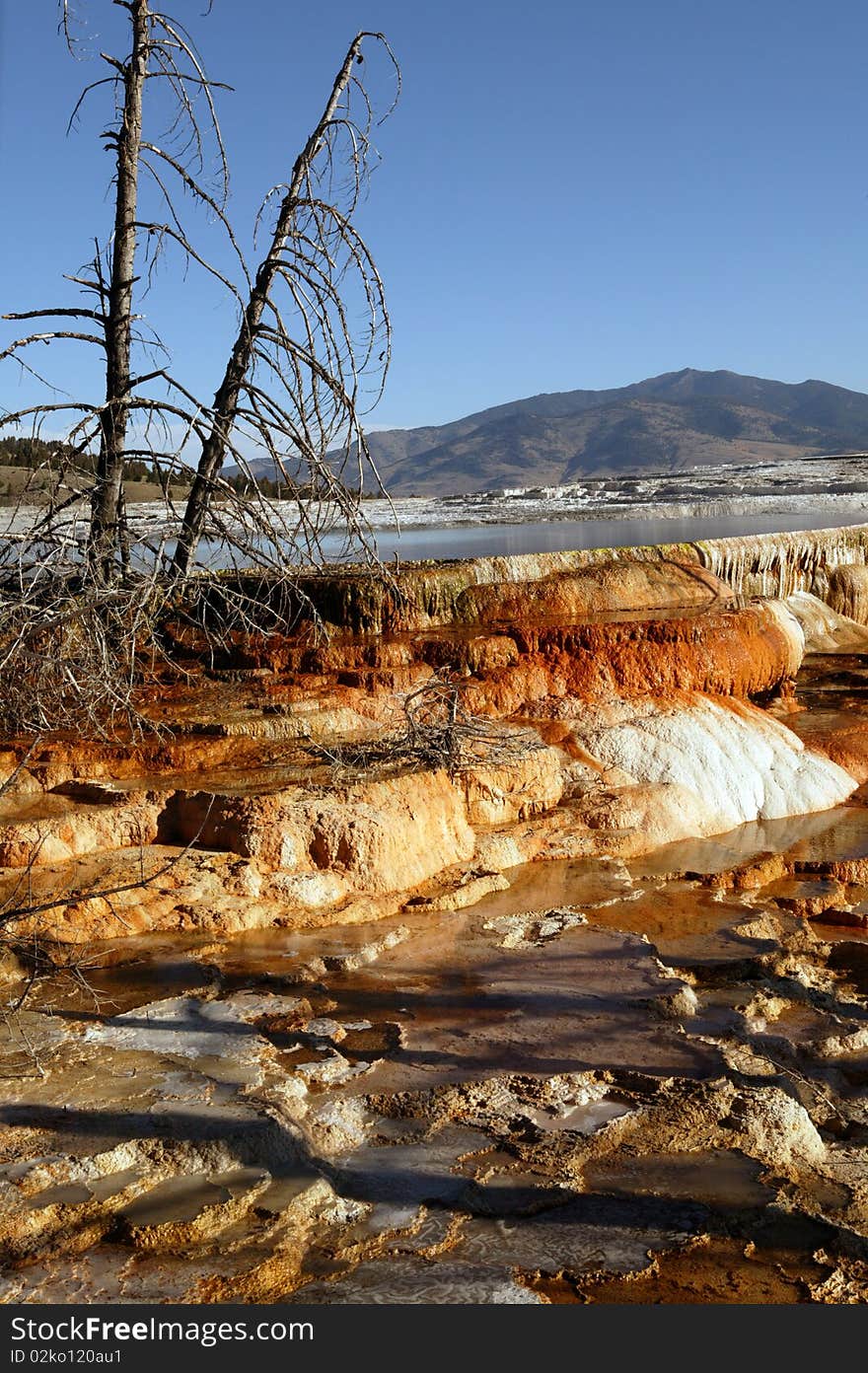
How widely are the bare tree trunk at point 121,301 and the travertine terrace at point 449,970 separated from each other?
1230 mm

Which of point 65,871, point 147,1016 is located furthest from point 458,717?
point 147,1016

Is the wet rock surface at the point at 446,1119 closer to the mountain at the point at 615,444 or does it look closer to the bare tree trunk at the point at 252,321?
the bare tree trunk at the point at 252,321

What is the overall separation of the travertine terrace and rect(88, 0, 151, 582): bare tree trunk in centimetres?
123

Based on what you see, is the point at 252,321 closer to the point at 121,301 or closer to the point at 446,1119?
the point at 121,301

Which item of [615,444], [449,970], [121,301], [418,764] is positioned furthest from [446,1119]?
[615,444]

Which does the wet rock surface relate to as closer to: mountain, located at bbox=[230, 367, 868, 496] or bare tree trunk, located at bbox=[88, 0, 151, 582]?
bare tree trunk, located at bbox=[88, 0, 151, 582]

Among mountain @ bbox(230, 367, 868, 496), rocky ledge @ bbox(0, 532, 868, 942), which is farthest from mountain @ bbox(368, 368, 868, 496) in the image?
rocky ledge @ bbox(0, 532, 868, 942)

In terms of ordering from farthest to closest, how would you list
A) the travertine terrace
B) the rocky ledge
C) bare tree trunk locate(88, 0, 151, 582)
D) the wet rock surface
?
bare tree trunk locate(88, 0, 151, 582)
the rocky ledge
the travertine terrace
the wet rock surface

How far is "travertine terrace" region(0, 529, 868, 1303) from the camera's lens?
3.14m

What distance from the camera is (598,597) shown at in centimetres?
1001

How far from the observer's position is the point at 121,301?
6.93m

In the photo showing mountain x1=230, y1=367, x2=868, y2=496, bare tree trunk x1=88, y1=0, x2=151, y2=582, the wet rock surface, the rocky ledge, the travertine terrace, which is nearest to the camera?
the wet rock surface

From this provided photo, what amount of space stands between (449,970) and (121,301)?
4.49 meters

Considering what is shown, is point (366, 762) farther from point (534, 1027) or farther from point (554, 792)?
point (534, 1027)
